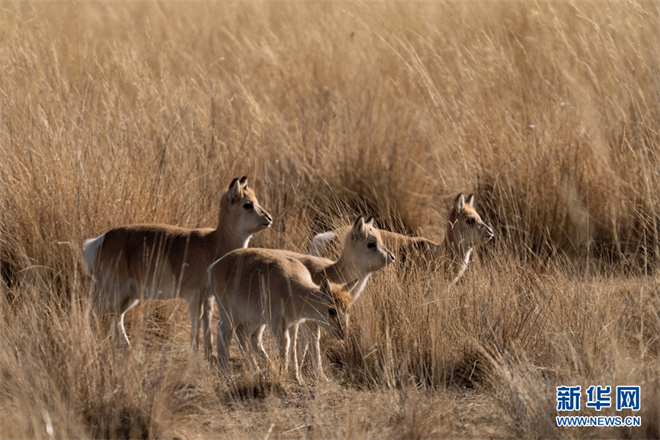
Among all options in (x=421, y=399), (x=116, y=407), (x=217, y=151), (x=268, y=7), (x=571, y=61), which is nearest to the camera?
(x=116, y=407)

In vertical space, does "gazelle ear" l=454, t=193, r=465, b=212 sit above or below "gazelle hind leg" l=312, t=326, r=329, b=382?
above

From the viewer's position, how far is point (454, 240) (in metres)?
8.28

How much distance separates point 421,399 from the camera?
5.39 m

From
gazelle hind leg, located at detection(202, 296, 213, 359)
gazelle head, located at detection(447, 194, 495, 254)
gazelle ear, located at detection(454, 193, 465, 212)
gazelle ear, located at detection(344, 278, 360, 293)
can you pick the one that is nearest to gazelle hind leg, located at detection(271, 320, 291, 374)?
gazelle ear, located at detection(344, 278, 360, 293)

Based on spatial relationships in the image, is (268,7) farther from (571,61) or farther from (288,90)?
(571,61)

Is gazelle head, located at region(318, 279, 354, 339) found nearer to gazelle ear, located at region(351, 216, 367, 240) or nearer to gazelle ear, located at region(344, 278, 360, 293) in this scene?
gazelle ear, located at region(344, 278, 360, 293)

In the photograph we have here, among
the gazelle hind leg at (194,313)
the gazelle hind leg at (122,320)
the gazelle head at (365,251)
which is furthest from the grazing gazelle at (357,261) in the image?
the gazelle hind leg at (122,320)

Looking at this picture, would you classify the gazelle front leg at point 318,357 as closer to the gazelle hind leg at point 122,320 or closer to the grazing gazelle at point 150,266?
the grazing gazelle at point 150,266

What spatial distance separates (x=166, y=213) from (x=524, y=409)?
3837 mm

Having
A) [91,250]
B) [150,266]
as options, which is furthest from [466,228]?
[91,250]

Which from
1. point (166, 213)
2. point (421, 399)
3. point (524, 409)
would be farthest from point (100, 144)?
point (524, 409)

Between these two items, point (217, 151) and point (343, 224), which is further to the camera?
point (217, 151)

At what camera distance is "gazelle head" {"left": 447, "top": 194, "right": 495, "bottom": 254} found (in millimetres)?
8078

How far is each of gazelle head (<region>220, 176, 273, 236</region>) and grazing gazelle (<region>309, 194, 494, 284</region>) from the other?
697mm
